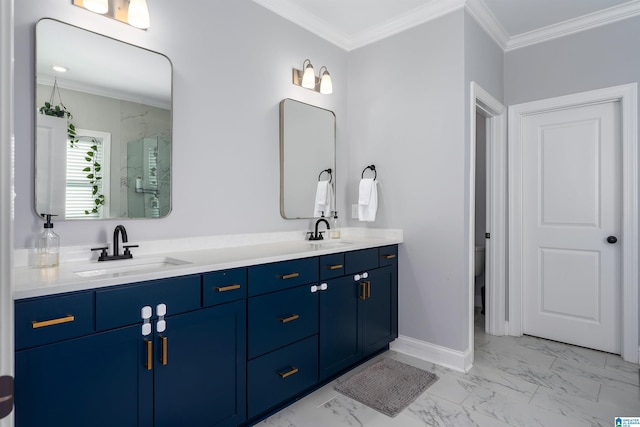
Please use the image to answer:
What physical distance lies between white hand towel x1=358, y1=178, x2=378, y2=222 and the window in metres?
1.89

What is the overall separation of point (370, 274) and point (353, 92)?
1.71m

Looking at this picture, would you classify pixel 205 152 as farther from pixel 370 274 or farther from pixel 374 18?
pixel 374 18

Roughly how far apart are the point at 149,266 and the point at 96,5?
51.9 inches

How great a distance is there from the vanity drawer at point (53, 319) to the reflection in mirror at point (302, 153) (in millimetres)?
1595

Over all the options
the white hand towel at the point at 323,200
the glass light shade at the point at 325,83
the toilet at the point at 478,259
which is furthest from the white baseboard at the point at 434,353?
the glass light shade at the point at 325,83

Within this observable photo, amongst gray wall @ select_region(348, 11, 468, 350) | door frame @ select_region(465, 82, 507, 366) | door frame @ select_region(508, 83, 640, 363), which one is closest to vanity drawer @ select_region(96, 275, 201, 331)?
gray wall @ select_region(348, 11, 468, 350)

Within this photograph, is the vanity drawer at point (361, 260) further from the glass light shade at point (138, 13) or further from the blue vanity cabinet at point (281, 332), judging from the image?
the glass light shade at point (138, 13)

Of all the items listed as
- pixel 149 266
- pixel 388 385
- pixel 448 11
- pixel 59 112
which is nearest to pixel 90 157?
pixel 59 112

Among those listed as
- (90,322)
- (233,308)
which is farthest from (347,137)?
(90,322)

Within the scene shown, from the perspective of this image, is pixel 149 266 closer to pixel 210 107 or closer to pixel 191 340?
pixel 191 340

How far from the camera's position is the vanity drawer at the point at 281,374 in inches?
72.2

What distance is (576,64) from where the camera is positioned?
9.77 feet

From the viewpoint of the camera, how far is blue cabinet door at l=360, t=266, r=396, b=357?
2.61m

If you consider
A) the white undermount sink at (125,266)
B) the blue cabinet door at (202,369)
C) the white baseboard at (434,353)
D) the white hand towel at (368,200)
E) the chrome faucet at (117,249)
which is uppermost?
the white hand towel at (368,200)
